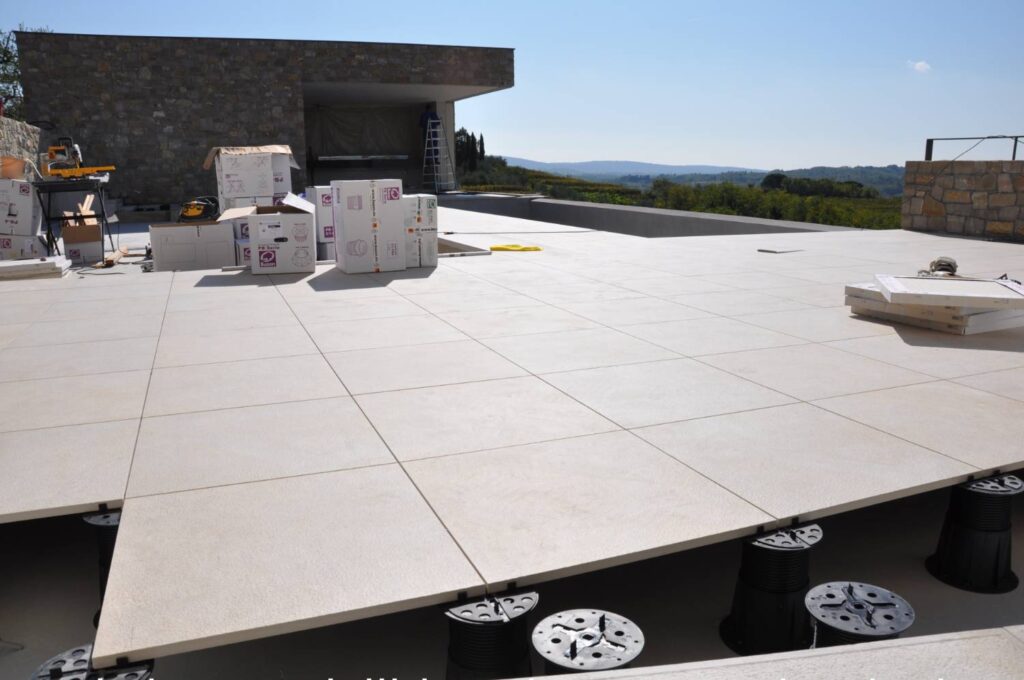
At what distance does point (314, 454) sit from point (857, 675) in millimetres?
2387

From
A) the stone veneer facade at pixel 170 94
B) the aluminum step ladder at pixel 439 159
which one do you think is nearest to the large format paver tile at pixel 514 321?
the stone veneer facade at pixel 170 94

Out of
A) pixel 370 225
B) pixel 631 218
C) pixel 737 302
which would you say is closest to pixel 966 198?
pixel 631 218

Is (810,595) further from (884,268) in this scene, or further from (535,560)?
(884,268)

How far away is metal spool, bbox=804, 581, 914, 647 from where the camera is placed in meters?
2.43

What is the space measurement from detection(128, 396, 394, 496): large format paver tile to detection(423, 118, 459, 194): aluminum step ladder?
25830 mm

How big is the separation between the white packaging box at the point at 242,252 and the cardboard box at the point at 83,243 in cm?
227

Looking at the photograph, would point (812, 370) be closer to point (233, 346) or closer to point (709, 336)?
point (709, 336)

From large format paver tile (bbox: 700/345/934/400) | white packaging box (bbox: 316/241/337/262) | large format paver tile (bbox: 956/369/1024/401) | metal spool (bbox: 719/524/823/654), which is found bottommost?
metal spool (bbox: 719/524/823/654)

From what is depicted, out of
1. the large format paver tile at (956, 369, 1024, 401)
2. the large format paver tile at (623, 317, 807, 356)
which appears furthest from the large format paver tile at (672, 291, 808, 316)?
the large format paver tile at (956, 369, 1024, 401)

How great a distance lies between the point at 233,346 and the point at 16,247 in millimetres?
7378

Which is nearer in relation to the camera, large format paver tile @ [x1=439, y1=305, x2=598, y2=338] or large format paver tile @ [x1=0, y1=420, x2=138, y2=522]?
large format paver tile @ [x1=0, y1=420, x2=138, y2=522]

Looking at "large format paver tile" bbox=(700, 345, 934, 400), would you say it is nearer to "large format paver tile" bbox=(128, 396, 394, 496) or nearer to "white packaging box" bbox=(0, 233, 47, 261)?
"large format paver tile" bbox=(128, 396, 394, 496)

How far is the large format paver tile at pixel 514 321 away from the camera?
6.06m

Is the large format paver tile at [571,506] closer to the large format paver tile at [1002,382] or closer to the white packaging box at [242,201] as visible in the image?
the large format paver tile at [1002,382]
